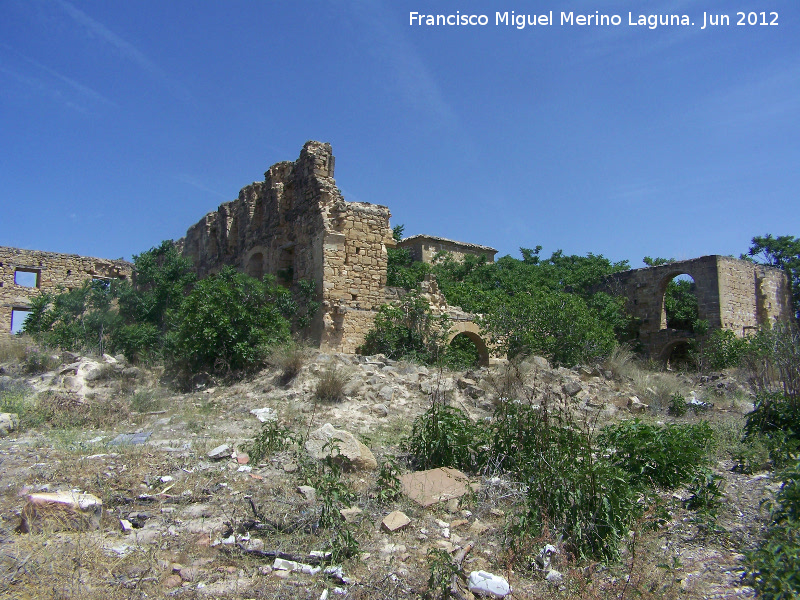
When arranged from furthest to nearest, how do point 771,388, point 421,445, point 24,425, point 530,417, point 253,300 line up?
point 253,300 < point 771,388 < point 24,425 < point 421,445 < point 530,417

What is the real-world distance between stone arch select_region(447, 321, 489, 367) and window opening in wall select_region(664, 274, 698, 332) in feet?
33.5

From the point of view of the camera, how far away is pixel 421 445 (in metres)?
6.53

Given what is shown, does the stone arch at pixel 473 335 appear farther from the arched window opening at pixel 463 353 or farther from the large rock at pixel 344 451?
the large rock at pixel 344 451

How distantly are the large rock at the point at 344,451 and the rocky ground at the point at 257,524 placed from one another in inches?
0.9

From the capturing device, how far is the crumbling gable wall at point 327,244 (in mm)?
13039

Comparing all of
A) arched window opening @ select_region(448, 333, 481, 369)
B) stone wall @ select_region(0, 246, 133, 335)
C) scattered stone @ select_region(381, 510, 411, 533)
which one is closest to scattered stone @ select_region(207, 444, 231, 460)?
scattered stone @ select_region(381, 510, 411, 533)

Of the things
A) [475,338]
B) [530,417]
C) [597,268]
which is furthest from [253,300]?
[597,268]

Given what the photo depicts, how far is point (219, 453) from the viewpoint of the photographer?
6.58 m

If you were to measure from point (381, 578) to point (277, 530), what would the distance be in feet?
3.44

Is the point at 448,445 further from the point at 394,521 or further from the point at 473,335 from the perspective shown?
the point at 473,335

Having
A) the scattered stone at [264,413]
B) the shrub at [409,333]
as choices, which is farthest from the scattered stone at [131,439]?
the shrub at [409,333]

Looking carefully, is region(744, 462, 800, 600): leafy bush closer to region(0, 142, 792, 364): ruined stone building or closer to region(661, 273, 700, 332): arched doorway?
region(0, 142, 792, 364): ruined stone building

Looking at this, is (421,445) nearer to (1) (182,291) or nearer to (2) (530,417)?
(2) (530,417)

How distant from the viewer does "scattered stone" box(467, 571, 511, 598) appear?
3.79 m
